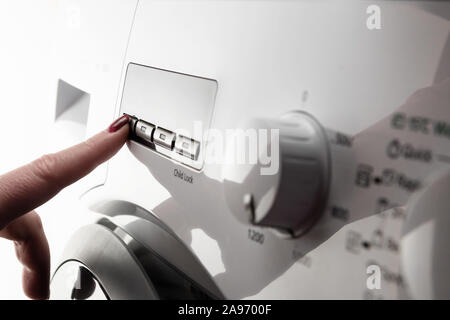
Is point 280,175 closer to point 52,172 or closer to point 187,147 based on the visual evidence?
point 187,147

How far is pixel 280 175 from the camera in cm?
26

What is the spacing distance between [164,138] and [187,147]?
3cm

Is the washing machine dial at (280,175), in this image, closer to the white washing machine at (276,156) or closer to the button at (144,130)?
the white washing machine at (276,156)

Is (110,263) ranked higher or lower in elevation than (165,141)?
lower

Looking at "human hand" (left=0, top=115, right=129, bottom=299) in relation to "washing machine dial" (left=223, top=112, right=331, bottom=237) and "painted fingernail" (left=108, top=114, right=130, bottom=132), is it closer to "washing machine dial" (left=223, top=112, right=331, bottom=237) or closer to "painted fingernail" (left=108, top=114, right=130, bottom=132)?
"painted fingernail" (left=108, top=114, right=130, bottom=132)

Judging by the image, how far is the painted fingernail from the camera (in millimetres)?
447

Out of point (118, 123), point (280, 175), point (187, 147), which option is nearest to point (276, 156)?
point (280, 175)

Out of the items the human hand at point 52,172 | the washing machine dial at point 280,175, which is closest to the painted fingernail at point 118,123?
the human hand at point 52,172

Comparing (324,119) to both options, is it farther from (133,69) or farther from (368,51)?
(133,69)

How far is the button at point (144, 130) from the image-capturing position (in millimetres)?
415

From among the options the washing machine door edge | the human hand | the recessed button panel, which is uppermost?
the recessed button panel

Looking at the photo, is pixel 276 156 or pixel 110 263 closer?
pixel 276 156

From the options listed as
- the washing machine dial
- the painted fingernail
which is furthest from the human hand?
the washing machine dial
